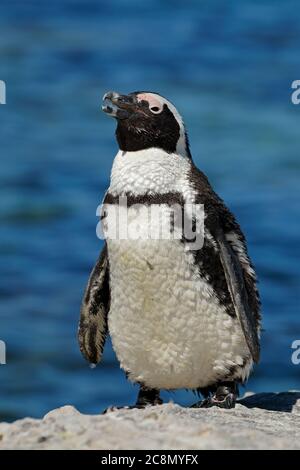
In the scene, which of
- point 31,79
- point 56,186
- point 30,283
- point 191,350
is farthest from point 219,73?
point 191,350

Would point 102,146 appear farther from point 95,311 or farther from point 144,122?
point 144,122

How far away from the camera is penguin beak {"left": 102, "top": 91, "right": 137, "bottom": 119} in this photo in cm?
700

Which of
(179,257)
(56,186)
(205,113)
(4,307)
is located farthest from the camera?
(205,113)

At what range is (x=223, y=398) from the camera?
696 cm

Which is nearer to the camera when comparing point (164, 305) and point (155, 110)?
point (164, 305)

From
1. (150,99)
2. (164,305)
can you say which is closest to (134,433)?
(164,305)

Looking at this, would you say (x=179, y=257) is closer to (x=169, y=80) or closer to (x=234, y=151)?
(x=234, y=151)

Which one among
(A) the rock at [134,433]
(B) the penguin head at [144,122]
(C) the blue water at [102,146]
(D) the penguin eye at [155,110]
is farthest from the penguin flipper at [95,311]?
(C) the blue water at [102,146]

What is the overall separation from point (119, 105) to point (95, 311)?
1027mm

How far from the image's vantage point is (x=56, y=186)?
766 inches

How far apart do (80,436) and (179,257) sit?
1.64 m

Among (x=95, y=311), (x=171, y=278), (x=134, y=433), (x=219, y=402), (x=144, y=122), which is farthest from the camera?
(x=95, y=311)

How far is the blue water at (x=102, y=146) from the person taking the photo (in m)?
14.5

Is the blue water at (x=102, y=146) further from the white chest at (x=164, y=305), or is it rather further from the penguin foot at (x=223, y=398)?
the white chest at (x=164, y=305)
